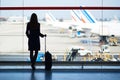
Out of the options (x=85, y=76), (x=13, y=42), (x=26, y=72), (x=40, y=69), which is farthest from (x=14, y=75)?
(x=13, y=42)

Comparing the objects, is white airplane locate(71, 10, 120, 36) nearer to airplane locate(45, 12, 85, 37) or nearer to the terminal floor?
airplane locate(45, 12, 85, 37)

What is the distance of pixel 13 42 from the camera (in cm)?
934

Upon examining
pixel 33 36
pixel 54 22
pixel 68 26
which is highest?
pixel 54 22

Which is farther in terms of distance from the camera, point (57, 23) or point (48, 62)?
point (57, 23)

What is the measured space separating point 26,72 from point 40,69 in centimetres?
49

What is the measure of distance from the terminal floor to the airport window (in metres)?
1.23

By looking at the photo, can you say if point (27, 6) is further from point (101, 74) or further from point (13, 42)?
point (101, 74)

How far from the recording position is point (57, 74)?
7.23 metres

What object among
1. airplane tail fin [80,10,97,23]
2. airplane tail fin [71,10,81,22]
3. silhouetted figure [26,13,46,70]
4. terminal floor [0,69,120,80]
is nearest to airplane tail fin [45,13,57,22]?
airplane tail fin [71,10,81,22]

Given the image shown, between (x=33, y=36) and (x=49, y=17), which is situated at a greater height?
(x=49, y=17)

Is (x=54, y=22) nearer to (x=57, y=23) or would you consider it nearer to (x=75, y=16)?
(x=57, y=23)

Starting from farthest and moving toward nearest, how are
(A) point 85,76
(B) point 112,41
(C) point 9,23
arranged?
(B) point 112,41 < (C) point 9,23 < (A) point 85,76

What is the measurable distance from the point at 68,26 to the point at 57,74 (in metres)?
3.43

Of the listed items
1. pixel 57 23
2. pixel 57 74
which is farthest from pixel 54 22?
pixel 57 74
